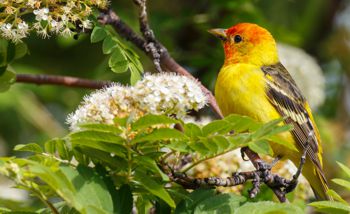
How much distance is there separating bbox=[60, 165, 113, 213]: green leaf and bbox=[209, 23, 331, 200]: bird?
1.84 metres

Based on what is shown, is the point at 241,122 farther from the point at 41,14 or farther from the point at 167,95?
the point at 41,14

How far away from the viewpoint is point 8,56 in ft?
13.6

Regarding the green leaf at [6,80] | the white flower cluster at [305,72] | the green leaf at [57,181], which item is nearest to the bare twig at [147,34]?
the green leaf at [6,80]

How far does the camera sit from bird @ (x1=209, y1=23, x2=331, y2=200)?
4.71 meters

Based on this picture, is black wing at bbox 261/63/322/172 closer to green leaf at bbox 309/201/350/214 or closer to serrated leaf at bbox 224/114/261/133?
green leaf at bbox 309/201/350/214

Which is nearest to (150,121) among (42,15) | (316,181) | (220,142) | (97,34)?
(220,142)

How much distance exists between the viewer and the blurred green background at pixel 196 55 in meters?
6.53

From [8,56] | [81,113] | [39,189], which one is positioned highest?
[8,56]

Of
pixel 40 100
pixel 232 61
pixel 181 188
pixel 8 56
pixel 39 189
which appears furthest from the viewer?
pixel 40 100

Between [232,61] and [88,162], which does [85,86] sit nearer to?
[232,61]

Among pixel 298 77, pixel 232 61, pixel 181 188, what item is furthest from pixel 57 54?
pixel 181 188

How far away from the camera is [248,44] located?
5.36 meters

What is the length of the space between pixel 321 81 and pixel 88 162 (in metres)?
4.62

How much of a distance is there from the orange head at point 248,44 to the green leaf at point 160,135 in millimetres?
2529
